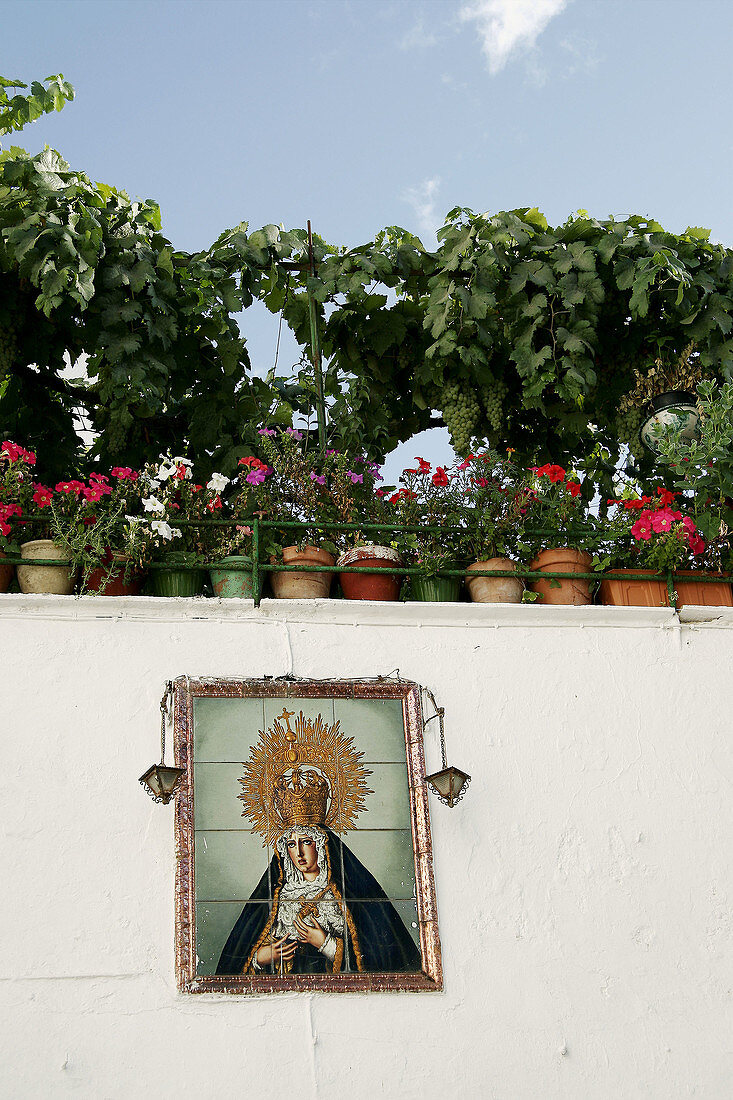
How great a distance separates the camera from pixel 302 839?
15.6 feet

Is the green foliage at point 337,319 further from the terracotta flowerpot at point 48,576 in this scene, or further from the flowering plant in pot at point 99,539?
the terracotta flowerpot at point 48,576

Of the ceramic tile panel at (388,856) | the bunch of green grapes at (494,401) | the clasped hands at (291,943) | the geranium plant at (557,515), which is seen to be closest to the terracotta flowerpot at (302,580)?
the geranium plant at (557,515)

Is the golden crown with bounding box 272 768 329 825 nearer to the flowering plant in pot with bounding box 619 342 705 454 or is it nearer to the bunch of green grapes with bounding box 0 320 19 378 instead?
the flowering plant in pot with bounding box 619 342 705 454

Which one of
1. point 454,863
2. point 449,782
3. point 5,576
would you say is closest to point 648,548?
point 449,782

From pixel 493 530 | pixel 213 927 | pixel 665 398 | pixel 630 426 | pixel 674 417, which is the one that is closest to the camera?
pixel 213 927

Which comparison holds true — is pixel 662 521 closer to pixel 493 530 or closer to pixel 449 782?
pixel 493 530

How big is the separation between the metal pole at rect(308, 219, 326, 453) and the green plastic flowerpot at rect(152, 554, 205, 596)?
58.5 inches

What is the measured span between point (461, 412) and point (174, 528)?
7.20 ft

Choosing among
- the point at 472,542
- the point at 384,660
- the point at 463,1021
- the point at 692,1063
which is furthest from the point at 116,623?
the point at 692,1063

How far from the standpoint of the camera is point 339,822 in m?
4.82

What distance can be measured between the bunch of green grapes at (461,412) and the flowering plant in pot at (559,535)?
3.44 feet

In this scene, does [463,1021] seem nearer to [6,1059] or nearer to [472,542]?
[6,1059]

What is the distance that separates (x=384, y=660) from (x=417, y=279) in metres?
2.74

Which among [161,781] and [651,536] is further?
[651,536]
